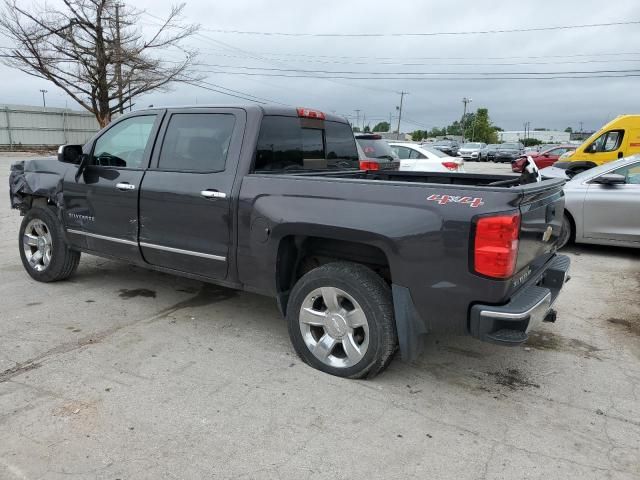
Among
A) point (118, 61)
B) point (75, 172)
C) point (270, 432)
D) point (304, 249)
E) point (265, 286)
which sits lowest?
point (270, 432)

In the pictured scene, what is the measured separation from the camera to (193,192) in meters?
4.17

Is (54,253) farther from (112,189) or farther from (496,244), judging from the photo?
(496,244)

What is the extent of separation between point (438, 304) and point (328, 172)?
1923mm

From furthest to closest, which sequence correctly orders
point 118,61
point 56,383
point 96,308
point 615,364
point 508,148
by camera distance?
1. point 508,148
2. point 118,61
3. point 96,308
4. point 615,364
5. point 56,383

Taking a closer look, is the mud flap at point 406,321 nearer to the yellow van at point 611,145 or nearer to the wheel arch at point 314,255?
the wheel arch at point 314,255

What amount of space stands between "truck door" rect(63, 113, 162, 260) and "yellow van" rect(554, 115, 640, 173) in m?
11.7

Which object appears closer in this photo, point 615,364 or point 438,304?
point 438,304

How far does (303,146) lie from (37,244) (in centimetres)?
333

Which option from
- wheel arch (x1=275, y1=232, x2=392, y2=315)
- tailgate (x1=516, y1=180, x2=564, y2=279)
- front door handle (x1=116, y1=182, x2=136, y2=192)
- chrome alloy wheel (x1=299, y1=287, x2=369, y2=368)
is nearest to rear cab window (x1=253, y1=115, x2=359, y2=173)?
wheel arch (x1=275, y1=232, x2=392, y2=315)

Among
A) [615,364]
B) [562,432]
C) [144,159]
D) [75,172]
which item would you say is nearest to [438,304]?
[562,432]

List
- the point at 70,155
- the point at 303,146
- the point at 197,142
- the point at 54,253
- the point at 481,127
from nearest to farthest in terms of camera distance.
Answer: the point at 197,142, the point at 303,146, the point at 70,155, the point at 54,253, the point at 481,127

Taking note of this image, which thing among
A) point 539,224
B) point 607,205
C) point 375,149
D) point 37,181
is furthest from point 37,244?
point 607,205

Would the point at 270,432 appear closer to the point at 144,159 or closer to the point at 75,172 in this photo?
the point at 144,159

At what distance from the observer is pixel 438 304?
3.16m
